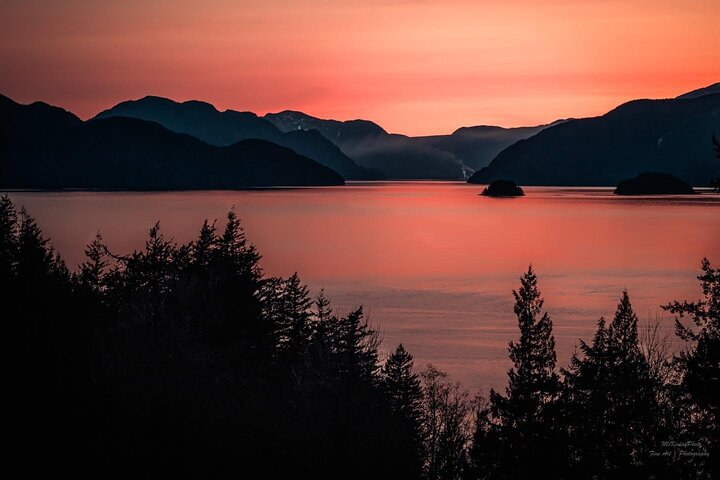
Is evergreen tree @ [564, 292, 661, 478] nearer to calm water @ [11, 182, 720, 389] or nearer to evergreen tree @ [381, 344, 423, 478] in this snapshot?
evergreen tree @ [381, 344, 423, 478]

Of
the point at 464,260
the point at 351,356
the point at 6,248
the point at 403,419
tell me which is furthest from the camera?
the point at 464,260

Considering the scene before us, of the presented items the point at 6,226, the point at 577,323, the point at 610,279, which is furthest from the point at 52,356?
the point at 610,279

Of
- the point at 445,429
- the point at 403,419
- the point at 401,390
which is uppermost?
the point at 401,390

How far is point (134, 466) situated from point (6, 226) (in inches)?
997

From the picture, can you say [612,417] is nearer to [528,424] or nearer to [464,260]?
[528,424]

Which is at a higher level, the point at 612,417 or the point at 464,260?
the point at 612,417

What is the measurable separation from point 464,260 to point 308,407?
210 feet

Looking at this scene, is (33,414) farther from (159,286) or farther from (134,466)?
(159,286)

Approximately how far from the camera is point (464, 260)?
3179 inches

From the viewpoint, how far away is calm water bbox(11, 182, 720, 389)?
141 ft

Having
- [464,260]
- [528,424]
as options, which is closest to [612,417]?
[528,424]

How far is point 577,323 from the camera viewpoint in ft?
146

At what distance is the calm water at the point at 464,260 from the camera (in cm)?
4306

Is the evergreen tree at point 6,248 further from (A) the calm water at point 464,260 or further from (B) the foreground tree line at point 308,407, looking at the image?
(A) the calm water at point 464,260
